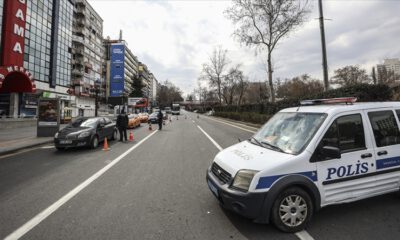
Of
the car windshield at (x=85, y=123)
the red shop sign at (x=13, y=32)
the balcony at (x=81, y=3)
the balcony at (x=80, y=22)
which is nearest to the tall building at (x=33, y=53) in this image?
the red shop sign at (x=13, y=32)

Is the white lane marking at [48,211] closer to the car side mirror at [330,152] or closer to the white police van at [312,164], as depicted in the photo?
the white police van at [312,164]

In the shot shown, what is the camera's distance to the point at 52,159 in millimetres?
8961

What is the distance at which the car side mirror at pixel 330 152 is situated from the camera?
3.37 m

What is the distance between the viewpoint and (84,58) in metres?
60.6

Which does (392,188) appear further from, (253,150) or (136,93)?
(136,93)

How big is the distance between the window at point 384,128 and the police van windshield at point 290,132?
957 mm

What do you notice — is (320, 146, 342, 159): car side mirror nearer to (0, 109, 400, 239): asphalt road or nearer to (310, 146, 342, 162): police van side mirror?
(310, 146, 342, 162): police van side mirror

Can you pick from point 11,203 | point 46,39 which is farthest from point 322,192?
point 46,39

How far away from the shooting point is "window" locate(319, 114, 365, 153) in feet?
12.2

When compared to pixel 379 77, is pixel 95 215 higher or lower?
lower

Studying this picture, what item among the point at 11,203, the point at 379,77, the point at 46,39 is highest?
the point at 46,39

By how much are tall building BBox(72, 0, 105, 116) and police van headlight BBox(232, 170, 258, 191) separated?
54.9 meters

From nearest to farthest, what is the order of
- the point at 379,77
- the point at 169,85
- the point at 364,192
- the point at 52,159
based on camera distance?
the point at 364,192, the point at 52,159, the point at 379,77, the point at 169,85

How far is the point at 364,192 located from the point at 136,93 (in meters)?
93.4
